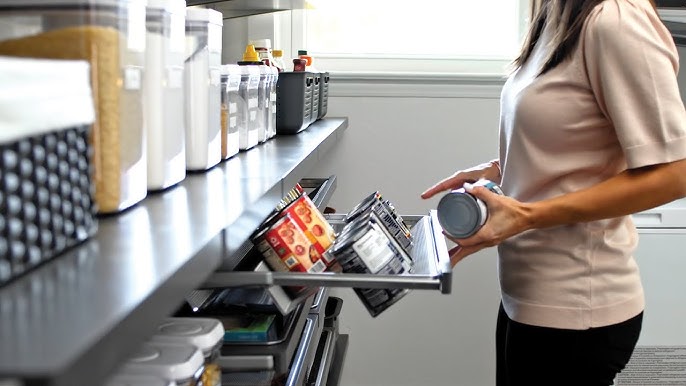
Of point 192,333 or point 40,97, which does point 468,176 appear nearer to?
point 192,333

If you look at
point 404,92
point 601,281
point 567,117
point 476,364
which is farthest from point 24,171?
point 476,364

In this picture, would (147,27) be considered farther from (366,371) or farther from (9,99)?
(366,371)

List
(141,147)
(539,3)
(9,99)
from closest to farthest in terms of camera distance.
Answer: (9,99) < (141,147) < (539,3)

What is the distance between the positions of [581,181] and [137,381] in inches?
36.5

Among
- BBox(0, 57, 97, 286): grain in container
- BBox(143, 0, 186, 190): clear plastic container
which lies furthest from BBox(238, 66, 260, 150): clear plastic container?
BBox(0, 57, 97, 286): grain in container

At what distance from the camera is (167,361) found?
2.69 feet

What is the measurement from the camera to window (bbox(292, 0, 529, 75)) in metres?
2.91

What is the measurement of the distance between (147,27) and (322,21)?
1.88 m

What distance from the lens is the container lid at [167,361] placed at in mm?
800

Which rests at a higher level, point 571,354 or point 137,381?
point 137,381

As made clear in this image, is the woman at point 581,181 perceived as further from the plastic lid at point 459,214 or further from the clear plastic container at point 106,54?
the clear plastic container at point 106,54

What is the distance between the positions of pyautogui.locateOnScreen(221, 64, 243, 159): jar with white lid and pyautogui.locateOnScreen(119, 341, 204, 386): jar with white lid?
0.70m

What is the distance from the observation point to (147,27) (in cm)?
110

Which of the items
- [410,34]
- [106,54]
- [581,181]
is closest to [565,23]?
[581,181]
